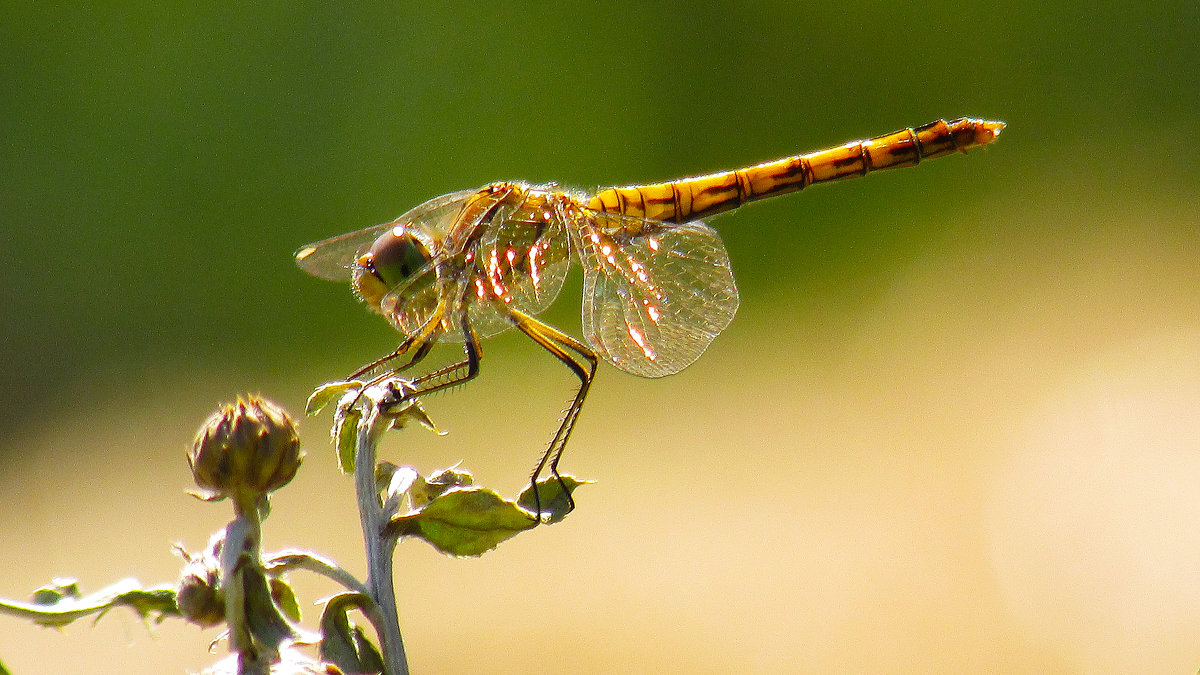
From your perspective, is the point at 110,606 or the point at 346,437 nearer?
the point at 110,606

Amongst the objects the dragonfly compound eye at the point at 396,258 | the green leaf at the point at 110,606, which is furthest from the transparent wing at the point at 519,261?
the green leaf at the point at 110,606

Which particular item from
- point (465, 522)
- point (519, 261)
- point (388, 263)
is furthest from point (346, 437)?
point (519, 261)

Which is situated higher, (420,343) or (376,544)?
(420,343)

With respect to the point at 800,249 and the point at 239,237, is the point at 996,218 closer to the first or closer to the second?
the point at 800,249

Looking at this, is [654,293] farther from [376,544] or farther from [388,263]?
[376,544]

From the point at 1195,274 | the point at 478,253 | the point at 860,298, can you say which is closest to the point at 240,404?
the point at 478,253

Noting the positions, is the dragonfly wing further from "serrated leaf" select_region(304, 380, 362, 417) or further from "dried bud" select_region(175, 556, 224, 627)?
"dried bud" select_region(175, 556, 224, 627)
